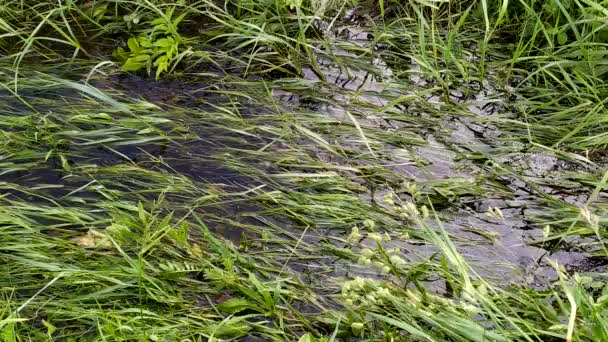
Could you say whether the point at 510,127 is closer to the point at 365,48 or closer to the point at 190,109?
the point at 365,48

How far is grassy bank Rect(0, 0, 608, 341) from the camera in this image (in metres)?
1.92

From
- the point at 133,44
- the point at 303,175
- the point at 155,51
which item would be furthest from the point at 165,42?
the point at 303,175

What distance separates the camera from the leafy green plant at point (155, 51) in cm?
315

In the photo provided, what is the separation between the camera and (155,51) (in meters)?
3.19

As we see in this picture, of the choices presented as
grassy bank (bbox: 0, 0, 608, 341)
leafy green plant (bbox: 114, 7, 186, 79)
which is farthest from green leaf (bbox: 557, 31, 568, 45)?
leafy green plant (bbox: 114, 7, 186, 79)

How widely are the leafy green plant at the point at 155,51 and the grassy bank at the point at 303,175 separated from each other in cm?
2

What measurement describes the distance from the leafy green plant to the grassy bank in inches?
0.7

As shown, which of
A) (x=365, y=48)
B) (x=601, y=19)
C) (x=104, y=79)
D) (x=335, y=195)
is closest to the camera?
(x=335, y=195)

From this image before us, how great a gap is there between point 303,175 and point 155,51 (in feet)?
3.94

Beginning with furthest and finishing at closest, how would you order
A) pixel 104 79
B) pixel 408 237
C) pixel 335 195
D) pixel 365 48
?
pixel 365 48 < pixel 104 79 < pixel 335 195 < pixel 408 237

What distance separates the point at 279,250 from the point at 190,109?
105cm

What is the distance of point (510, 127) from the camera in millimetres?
2885

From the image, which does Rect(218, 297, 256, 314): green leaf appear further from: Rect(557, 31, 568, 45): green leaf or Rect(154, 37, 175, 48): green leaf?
Rect(557, 31, 568, 45): green leaf

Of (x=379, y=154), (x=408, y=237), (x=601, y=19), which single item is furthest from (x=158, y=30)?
(x=601, y=19)
